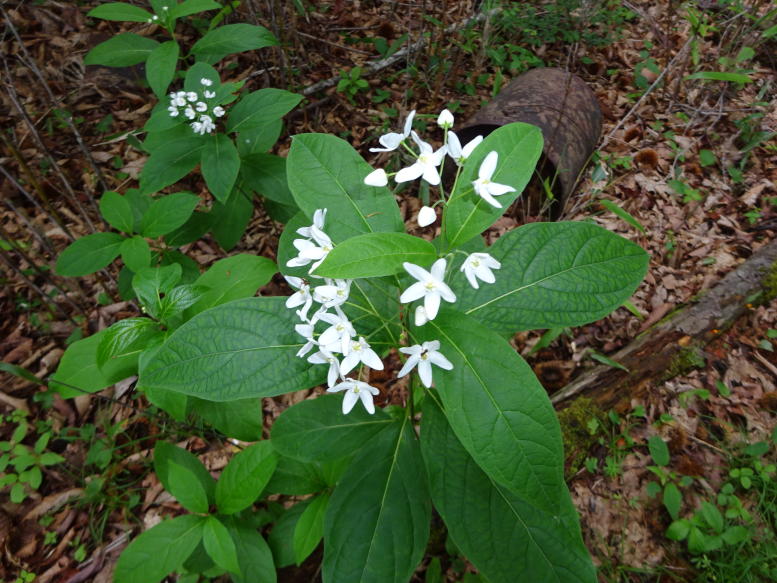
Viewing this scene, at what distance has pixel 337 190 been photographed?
1.54 m

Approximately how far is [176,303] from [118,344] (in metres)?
0.24

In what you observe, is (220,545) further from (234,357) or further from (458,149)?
(458,149)

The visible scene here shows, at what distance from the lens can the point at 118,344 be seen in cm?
169

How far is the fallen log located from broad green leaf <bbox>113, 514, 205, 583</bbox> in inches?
72.2

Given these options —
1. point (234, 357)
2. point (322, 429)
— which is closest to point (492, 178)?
point (234, 357)

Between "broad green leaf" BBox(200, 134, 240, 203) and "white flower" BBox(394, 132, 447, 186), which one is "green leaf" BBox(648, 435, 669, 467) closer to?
"white flower" BBox(394, 132, 447, 186)

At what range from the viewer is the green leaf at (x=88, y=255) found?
2369mm

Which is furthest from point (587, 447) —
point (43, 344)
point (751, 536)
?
point (43, 344)

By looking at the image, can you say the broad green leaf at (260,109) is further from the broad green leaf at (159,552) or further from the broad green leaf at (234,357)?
the broad green leaf at (159,552)

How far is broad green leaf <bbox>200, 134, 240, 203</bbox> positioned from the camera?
7.89 feet

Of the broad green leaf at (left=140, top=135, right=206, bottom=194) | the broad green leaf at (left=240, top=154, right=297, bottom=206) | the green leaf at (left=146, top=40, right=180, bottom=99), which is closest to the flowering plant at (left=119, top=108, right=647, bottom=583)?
the broad green leaf at (left=240, top=154, right=297, bottom=206)

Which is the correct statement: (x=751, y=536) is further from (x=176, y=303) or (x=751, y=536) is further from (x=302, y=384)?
(x=176, y=303)

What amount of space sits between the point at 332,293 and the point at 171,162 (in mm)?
1788

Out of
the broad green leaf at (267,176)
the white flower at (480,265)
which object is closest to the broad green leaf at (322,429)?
the white flower at (480,265)
